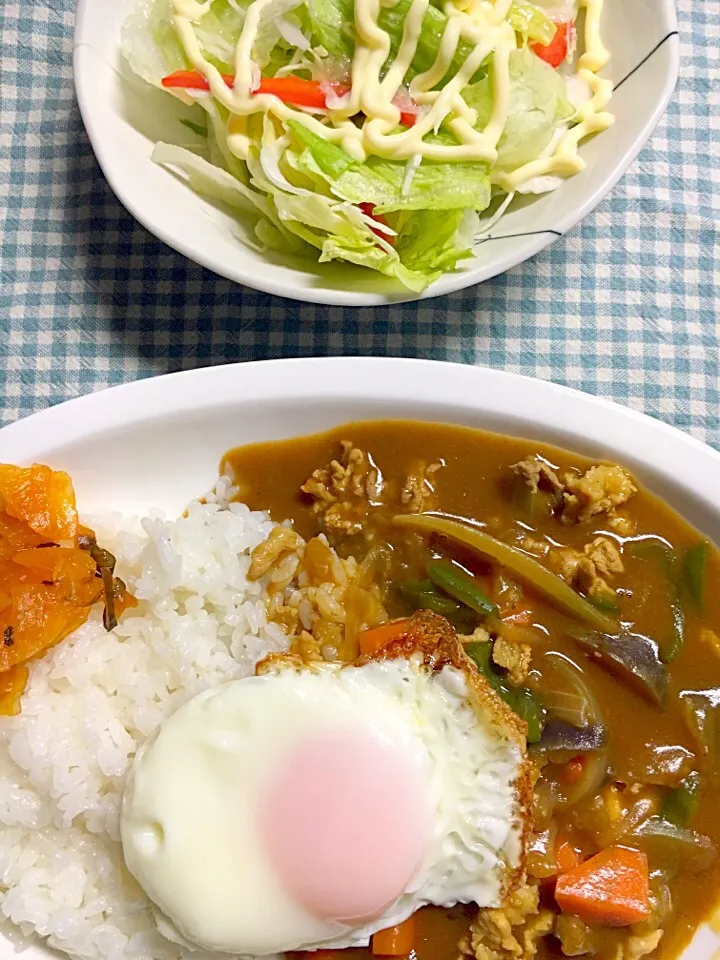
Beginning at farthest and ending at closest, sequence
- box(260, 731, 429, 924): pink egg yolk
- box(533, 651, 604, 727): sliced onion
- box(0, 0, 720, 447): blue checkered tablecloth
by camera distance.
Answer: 1. box(0, 0, 720, 447): blue checkered tablecloth
2. box(533, 651, 604, 727): sliced onion
3. box(260, 731, 429, 924): pink egg yolk

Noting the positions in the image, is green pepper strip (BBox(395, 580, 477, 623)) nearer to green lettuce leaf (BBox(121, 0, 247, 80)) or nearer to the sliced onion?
the sliced onion

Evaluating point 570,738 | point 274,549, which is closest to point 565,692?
point 570,738

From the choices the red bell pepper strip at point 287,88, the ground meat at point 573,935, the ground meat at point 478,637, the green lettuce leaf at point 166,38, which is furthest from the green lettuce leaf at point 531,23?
the ground meat at point 573,935

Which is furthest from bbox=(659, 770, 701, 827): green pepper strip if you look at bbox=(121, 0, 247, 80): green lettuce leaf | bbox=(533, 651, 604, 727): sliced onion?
bbox=(121, 0, 247, 80): green lettuce leaf

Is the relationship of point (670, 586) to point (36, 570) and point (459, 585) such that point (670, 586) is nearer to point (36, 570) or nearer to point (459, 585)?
point (459, 585)

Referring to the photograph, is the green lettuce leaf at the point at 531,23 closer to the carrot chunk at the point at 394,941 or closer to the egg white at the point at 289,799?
the egg white at the point at 289,799

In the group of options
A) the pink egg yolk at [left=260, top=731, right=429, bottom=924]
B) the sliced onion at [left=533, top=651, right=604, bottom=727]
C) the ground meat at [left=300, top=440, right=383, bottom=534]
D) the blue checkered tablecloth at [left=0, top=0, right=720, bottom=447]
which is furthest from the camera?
the blue checkered tablecloth at [left=0, top=0, right=720, bottom=447]

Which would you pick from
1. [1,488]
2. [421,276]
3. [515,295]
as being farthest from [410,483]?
[1,488]
